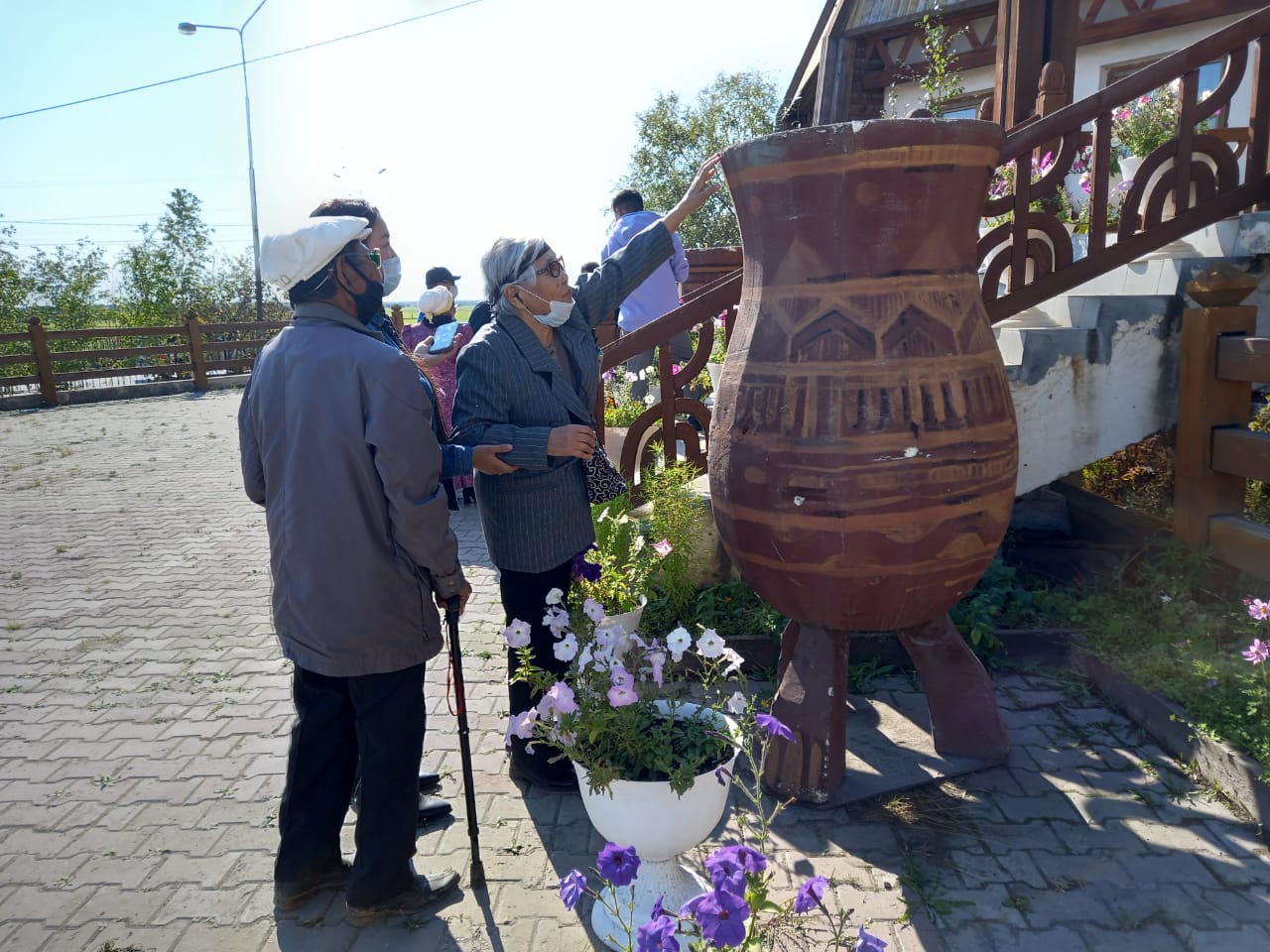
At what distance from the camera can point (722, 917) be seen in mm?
1623

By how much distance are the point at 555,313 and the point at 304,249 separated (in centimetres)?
86

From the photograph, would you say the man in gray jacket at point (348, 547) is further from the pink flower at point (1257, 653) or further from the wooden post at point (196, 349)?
the wooden post at point (196, 349)

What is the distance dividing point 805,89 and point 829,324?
51.8 feet

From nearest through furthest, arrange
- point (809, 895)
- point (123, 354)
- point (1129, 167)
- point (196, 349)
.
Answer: point (809, 895) → point (1129, 167) → point (123, 354) → point (196, 349)

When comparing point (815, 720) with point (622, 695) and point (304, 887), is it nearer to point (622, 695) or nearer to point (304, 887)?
point (622, 695)

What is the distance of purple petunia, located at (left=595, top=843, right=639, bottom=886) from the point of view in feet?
6.01

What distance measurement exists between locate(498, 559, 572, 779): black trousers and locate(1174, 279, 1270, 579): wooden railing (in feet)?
8.94

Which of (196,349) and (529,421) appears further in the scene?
(196,349)

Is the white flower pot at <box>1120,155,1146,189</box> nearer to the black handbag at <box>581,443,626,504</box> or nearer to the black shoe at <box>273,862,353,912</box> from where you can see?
the black handbag at <box>581,443,626,504</box>

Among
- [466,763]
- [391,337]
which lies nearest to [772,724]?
[466,763]

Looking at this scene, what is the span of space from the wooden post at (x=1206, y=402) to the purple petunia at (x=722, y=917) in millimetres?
3151

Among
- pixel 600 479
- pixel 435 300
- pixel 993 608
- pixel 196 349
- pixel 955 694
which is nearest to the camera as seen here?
pixel 600 479

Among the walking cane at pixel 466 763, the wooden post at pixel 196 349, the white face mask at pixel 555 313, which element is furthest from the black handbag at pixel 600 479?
the wooden post at pixel 196 349

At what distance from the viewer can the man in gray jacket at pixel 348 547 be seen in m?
2.25
